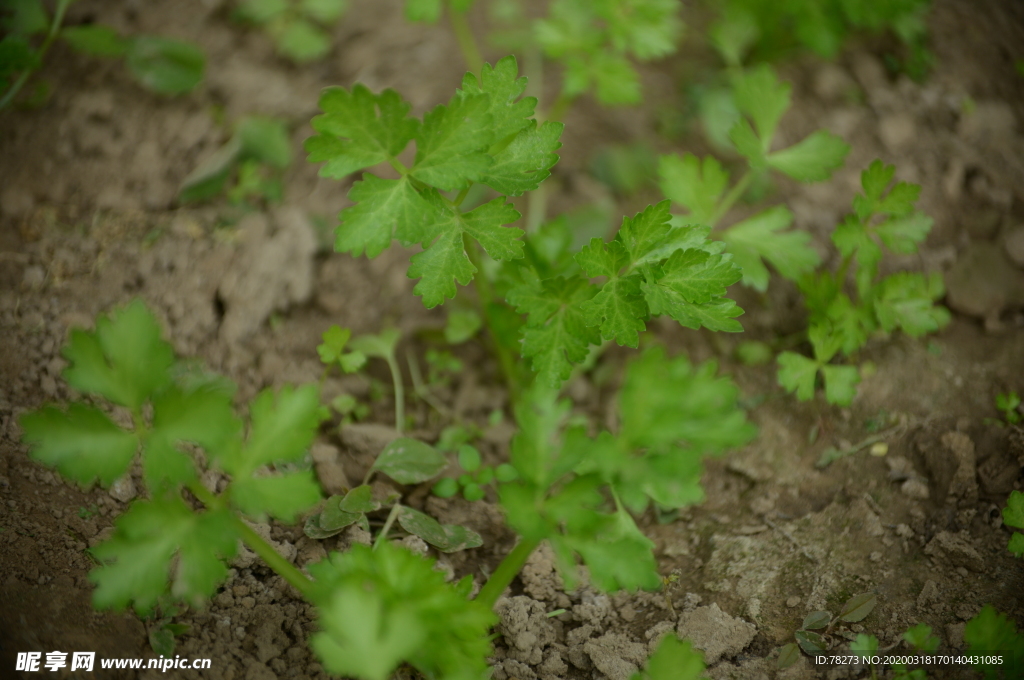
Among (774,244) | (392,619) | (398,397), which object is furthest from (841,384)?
(392,619)

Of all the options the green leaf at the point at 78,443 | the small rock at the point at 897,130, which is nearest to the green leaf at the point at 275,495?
the green leaf at the point at 78,443

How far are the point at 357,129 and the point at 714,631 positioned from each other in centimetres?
165

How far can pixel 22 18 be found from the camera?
7.99 feet

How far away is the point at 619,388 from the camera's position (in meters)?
2.45

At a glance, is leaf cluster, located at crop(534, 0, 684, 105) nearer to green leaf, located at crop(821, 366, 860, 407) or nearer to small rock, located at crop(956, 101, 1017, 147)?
green leaf, located at crop(821, 366, 860, 407)

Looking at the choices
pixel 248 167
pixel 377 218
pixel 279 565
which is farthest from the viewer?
pixel 248 167

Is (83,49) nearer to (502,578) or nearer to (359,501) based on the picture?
(359,501)

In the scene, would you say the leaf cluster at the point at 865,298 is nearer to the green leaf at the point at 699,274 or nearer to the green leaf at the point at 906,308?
the green leaf at the point at 906,308

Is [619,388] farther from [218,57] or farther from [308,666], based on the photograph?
[218,57]

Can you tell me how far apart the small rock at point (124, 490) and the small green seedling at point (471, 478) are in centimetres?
87

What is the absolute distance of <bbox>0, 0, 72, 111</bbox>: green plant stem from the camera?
7.73ft

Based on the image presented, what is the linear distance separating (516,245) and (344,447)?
931 millimetres

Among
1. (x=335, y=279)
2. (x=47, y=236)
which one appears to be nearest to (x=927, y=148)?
(x=335, y=279)

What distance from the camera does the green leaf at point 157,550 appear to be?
4.58ft
